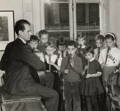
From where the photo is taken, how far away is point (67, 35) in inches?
240

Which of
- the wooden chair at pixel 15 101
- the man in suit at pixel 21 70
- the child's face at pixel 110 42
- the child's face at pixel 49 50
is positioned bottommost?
the wooden chair at pixel 15 101

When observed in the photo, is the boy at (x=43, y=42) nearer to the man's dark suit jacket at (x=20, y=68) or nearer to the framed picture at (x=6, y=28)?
the framed picture at (x=6, y=28)

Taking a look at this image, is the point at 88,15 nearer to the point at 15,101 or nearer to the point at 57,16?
the point at 57,16

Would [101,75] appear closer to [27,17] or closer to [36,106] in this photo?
[36,106]

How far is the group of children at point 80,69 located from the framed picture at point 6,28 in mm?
863

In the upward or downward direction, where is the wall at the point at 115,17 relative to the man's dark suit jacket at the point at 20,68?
upward

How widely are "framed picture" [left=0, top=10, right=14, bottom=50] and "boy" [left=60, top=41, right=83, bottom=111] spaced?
1.57m

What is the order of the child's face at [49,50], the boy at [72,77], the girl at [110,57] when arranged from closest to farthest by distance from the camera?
1. the boy at [72,77]
2. the girl at [110,57]
3. the child's face at [49,50]

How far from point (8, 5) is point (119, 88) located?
110 inches

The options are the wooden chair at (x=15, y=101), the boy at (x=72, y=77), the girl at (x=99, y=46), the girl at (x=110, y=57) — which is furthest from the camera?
the girl at (x=99, y=46)

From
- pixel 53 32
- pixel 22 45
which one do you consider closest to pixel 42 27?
pixel 53 32

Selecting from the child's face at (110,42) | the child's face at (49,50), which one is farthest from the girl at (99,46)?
the child's face at (49,50)

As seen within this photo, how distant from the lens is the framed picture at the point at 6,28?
18.5 ft

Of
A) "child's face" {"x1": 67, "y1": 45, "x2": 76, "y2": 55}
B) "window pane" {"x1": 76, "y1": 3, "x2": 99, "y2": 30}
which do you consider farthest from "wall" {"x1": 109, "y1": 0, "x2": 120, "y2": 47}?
"child's face" {"x1": 67, "y1": 45, "x2": 76, "y2": 55}
